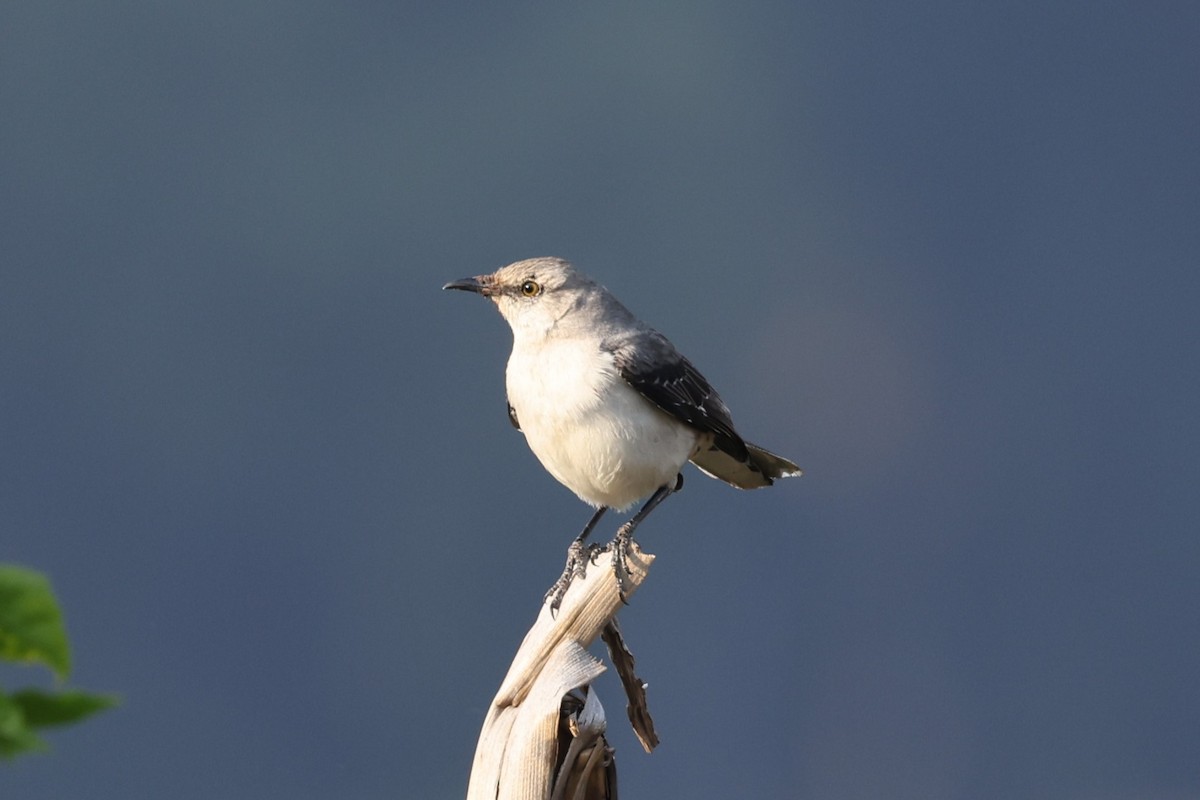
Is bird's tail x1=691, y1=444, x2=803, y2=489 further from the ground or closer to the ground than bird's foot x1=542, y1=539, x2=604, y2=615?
further from the ground

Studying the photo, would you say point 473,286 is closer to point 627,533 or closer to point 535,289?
point 535,289

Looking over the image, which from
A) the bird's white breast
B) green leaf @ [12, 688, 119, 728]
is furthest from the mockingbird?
green leaf @ [12, 688, 119, 728]

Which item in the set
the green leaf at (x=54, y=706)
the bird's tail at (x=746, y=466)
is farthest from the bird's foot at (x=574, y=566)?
the green leaf at (x=54, y=706)

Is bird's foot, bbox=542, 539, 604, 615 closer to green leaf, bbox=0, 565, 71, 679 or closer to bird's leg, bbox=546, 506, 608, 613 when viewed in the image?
bird's leg, bbox=546, 506, 608, 613

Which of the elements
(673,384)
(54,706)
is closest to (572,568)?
(673,384)

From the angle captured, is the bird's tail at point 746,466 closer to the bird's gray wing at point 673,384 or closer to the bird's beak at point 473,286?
the bird's gray wing at point 673,384

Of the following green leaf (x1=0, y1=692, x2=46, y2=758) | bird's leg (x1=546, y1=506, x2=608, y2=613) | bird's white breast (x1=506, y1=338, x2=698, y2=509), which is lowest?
bird's leg (x1=546, y1=506, x2=608, y2=613)

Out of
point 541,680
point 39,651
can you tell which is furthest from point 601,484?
point 39,651
